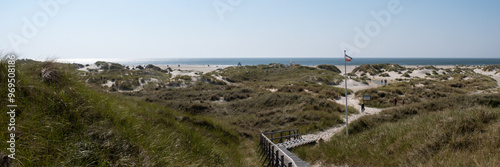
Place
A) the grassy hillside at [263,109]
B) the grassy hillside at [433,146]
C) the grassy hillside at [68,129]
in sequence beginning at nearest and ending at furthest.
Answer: the grassy hillside at [68,129] < the grassy hillside at [433,146] < the grassy hillside at [263,109]

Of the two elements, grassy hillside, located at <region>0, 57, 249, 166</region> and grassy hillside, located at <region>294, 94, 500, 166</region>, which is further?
grassy hillside, located at <region>294, 94, 500, 166</region>

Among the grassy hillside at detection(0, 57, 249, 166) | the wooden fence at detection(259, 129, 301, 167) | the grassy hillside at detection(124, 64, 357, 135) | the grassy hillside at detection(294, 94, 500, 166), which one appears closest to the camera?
the grassy hillside at detection(0, 57, 249, 166)

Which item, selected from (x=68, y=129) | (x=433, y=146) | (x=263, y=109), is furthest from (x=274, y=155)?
(x=263, y=109)

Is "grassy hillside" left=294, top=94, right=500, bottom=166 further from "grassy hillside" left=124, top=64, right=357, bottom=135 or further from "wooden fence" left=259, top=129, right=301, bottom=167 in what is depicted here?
"grassy hillside" left=124, top=64, right=357, bottom=135

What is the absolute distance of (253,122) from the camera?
20.5 m

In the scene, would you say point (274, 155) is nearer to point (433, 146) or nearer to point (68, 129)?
point (433, 146)

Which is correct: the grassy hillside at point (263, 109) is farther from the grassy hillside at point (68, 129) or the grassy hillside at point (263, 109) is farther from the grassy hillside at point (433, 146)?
the grassy hillside at point (68, 129)

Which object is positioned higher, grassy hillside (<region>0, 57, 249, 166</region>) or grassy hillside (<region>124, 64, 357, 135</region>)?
grassy hillside (<region>0, 57, 249, 166</region>)

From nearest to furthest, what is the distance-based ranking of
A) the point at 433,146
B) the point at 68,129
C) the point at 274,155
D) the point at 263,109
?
1. the point at 68,129
2. the point at 433,146
3. the point at 274,155
4. the point at 263,109

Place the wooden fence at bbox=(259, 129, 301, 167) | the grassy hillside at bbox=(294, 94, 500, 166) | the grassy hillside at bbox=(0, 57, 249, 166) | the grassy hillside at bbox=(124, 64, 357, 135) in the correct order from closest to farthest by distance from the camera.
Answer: the grassy hillside at bbox=(0, 57, 249, 166)
the grassy hillside at bbox=(294, 94, 500, 166)
the wooden fence at bbox=(259, 129, 301, 167)
the grassy hillside at bbox=(124, 64, 357, 135)


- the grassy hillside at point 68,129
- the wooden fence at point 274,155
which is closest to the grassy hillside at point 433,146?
the wooden fence at point 274,155

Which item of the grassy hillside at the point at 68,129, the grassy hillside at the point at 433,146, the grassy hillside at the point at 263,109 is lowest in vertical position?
the grassy hillside at the point at 263,109

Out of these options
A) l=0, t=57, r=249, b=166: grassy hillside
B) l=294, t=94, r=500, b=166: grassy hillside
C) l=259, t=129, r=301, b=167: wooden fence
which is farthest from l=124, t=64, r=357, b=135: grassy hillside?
l=0, t=57, r=249, b=166: grassy hillside

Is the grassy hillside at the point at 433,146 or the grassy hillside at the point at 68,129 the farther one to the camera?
the grassy hillside at the point at 433,146
